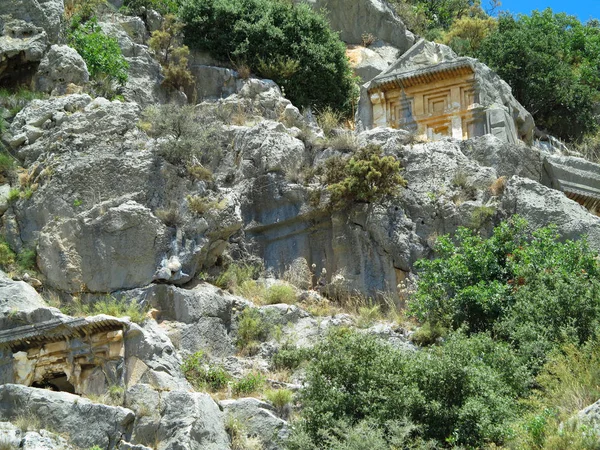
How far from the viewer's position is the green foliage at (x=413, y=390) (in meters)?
15.3

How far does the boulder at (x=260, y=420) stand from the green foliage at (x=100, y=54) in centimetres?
1009

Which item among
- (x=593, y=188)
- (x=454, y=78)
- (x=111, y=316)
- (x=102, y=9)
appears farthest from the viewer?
(x=102, y=9)

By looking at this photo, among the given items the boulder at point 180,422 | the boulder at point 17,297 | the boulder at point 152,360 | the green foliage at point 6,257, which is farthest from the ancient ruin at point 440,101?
the boulder at point 180,422

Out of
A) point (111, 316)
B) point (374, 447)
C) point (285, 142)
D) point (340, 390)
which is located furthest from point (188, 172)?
point (374, 447)

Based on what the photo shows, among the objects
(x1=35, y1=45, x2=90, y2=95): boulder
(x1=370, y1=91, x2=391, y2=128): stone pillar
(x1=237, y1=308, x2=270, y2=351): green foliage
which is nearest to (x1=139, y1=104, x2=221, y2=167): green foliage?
(x1=35, y1=45, x2=90, y2=95): boulder

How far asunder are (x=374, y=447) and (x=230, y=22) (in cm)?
1517

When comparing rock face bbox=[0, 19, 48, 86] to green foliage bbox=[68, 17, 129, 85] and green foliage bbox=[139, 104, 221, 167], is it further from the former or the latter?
green foliage bbox=[139, 104, 221, 167]

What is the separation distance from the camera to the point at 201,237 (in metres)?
20.2

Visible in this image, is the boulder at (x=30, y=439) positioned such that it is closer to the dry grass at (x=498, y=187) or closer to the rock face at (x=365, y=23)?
the dry grass at (x=498, y=187)

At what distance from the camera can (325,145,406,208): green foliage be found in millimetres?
21219

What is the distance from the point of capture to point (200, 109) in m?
24.0

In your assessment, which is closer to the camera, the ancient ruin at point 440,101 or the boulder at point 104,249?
the boulder at point 104,249

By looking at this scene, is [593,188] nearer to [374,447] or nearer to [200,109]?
[200,109]

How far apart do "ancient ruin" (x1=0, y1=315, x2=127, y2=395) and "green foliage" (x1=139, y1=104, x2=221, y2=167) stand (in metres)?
4.62
